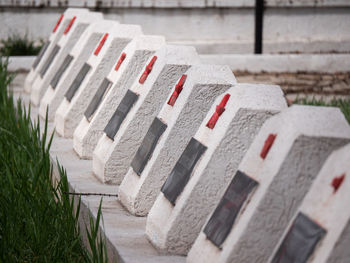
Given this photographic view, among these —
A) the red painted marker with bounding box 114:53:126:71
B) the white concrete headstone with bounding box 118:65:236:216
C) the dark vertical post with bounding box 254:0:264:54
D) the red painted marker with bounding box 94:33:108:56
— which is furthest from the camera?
the dark vertical post with bounding box 254:0:264:54

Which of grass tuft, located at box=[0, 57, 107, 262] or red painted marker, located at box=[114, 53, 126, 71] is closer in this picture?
grass tuft, located at box=[0, 57, 107, 262]

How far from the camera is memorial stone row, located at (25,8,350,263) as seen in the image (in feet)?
10.4

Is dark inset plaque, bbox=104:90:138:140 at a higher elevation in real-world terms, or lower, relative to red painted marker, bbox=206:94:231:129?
lower

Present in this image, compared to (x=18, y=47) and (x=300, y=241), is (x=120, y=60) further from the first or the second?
(x=18, y=47)

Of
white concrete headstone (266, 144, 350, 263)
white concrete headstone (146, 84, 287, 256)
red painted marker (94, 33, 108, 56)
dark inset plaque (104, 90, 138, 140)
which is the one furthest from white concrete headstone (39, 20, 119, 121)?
white concrete headstone (266, 144, 350, 263)

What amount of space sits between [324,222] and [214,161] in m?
1.00

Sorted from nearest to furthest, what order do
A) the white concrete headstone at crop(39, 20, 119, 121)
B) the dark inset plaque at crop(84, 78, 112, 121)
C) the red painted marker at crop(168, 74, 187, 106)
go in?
1. the red painted marker at crop(168, 74, 187, 106)
2. the dark inset plaque at crop(84, 78, 112, 121)
3. the white concrete headstone at crop(39, 20, 119, 121)

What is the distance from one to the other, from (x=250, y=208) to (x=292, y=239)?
32cm

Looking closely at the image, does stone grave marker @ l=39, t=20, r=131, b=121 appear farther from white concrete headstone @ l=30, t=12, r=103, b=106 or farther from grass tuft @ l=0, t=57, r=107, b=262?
grass tuft @ l=0, t=57, r=107, b=262

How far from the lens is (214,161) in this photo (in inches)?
157

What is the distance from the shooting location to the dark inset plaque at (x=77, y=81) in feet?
24.3

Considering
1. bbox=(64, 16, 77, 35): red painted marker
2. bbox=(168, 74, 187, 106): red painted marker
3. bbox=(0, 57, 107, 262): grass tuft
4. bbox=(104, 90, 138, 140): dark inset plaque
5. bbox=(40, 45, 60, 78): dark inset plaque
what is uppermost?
bbox=(168, 74, 187, 106): red painted marker

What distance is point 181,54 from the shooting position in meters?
5.31

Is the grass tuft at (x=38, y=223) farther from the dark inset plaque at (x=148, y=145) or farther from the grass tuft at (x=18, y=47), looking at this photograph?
the grass tuft at (x=18, y=47)
